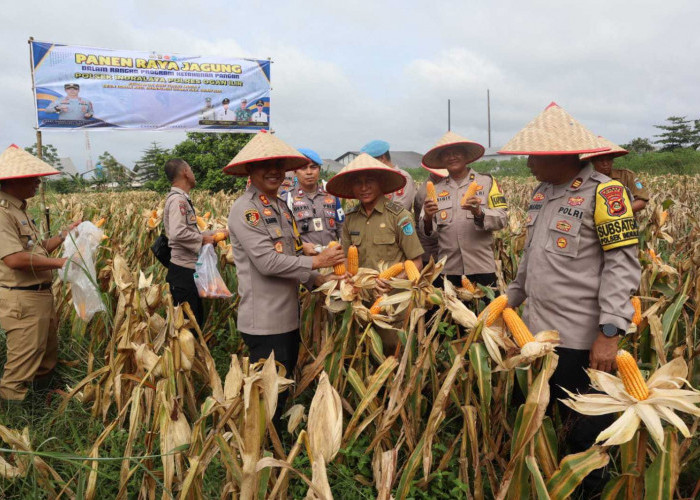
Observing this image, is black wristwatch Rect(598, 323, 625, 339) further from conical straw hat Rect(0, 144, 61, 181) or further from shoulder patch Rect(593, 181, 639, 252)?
conical straw hat Rect(0, 144, 61, 181)

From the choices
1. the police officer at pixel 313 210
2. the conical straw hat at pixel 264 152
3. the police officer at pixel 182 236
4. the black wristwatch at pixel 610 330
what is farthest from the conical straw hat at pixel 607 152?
the police officer at pixel 182 236

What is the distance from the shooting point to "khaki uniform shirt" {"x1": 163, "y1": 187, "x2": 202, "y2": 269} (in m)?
3.55

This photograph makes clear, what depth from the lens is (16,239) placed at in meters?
2.79

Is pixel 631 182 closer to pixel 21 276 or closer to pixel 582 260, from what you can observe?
pixel 582 260

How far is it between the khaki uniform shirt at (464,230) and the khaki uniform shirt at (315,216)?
0.94m

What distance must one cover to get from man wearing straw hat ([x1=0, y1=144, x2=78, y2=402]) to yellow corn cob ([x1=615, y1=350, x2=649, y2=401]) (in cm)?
297

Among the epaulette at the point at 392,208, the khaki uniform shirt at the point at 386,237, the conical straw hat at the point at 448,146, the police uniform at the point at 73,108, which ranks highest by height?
the police uniform at the point at 73,108

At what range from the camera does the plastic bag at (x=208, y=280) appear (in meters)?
3.37

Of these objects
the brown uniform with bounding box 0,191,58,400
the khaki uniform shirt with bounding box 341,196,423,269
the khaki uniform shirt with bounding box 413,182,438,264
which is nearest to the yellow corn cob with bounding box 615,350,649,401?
the khaki uniform shirt with bounding box 341,196,423,269

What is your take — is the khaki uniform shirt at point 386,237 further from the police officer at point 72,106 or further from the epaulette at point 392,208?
the police officer at point 72,106

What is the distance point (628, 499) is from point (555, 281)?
793 millimetres

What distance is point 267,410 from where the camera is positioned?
1.44m

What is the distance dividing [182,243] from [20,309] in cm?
112

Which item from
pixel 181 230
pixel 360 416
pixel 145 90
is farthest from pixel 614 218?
pixel 145 90
